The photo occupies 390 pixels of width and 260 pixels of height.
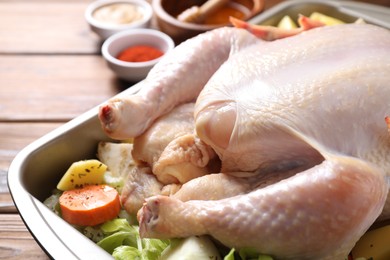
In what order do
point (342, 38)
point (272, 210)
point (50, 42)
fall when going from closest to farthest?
point (272, 210) → point (342, 38) → point (50, 42)

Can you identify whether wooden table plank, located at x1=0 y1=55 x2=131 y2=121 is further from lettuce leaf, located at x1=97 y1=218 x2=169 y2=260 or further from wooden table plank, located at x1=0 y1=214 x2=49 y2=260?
lettuce leaf, located at x1=97 y1=218 x2=169 y2=260

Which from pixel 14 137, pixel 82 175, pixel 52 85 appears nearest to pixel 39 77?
pixel 52 85

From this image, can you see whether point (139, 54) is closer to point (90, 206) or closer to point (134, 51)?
point (134, 51)

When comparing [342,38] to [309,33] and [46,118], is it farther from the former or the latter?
[46,118]

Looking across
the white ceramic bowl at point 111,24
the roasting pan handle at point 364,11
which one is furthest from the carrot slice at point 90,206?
the roasting pan handle at point 364,11

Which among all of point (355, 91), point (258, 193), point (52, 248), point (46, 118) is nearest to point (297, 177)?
point (258, 193)

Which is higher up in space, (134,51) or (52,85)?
(134,51)

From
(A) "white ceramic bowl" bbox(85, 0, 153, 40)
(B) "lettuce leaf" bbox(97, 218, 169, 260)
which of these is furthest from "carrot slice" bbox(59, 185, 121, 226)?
(A) "white ceramic bowl" bbox(85, 0, 153, 40)
